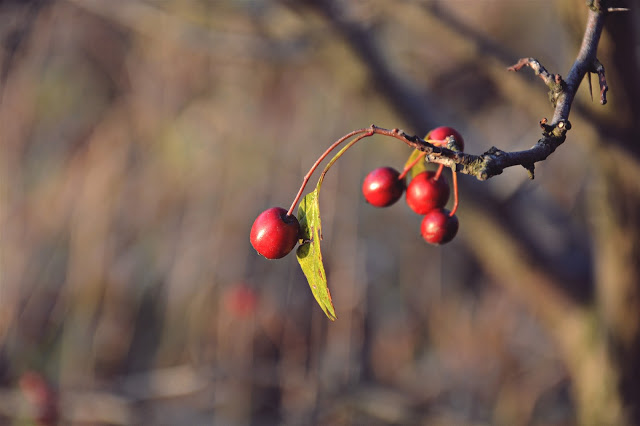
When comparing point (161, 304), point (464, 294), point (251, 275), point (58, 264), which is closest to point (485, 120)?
point (464, 294)

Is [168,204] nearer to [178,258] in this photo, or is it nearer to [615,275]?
[178,258]

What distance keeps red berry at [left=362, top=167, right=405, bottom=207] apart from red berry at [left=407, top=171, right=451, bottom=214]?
3cm

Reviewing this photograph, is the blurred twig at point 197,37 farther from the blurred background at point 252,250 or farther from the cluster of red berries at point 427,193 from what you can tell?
the cluster of red berries at point 427,193

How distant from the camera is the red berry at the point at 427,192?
956mm

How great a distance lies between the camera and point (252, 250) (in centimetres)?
412

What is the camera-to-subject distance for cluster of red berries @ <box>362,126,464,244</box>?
94 cm

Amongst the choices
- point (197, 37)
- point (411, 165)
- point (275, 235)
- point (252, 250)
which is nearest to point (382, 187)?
point (411, 165)

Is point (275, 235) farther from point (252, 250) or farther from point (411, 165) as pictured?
point (252, 250)

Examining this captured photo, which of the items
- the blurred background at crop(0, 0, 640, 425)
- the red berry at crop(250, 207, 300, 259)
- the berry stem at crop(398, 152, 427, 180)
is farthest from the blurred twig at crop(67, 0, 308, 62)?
the red berry at crop(250, 207, 300, 259)

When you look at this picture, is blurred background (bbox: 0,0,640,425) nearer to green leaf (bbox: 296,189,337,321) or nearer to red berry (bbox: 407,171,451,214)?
red berry (bbox: 407,171,451,214)

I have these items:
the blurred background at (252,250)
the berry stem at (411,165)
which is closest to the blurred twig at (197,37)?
the blurred background at (252,250)

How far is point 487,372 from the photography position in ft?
12.7

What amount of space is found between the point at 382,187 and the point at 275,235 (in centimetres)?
26

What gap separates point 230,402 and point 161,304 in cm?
133
